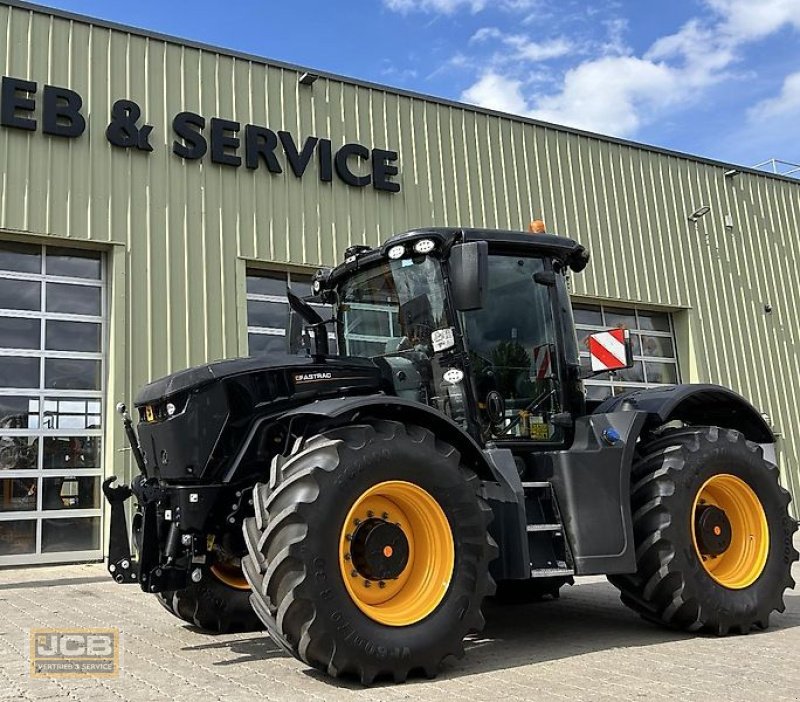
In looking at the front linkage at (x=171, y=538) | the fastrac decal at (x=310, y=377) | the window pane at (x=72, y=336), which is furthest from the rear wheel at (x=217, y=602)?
the window pane at (x=72, y=336)

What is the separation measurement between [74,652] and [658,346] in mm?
13229

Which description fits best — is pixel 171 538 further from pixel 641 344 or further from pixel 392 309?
pixel 641 344

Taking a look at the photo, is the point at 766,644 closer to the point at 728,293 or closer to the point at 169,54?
the point at 169,54

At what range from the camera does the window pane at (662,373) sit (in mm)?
16062

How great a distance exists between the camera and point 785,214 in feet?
60.2

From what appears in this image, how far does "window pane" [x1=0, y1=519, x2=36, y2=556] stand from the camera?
10195 millimetres

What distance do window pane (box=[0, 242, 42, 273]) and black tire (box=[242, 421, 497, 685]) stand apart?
770cm

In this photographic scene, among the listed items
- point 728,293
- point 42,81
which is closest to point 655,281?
point 728,293

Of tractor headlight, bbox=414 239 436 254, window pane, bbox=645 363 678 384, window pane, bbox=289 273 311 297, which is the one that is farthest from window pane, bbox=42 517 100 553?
window pane, bbox=645 363 678 384

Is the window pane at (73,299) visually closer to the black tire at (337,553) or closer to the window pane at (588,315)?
the black tire at (337,553)

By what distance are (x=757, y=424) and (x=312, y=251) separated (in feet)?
24.4

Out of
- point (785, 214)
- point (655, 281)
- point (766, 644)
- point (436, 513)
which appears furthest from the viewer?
point (785, 214)

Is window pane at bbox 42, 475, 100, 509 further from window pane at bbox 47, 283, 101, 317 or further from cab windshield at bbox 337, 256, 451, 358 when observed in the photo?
cab windshield at bbox 337, 256, 451, 358

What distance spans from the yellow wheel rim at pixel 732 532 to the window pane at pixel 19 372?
8311 millimetres
